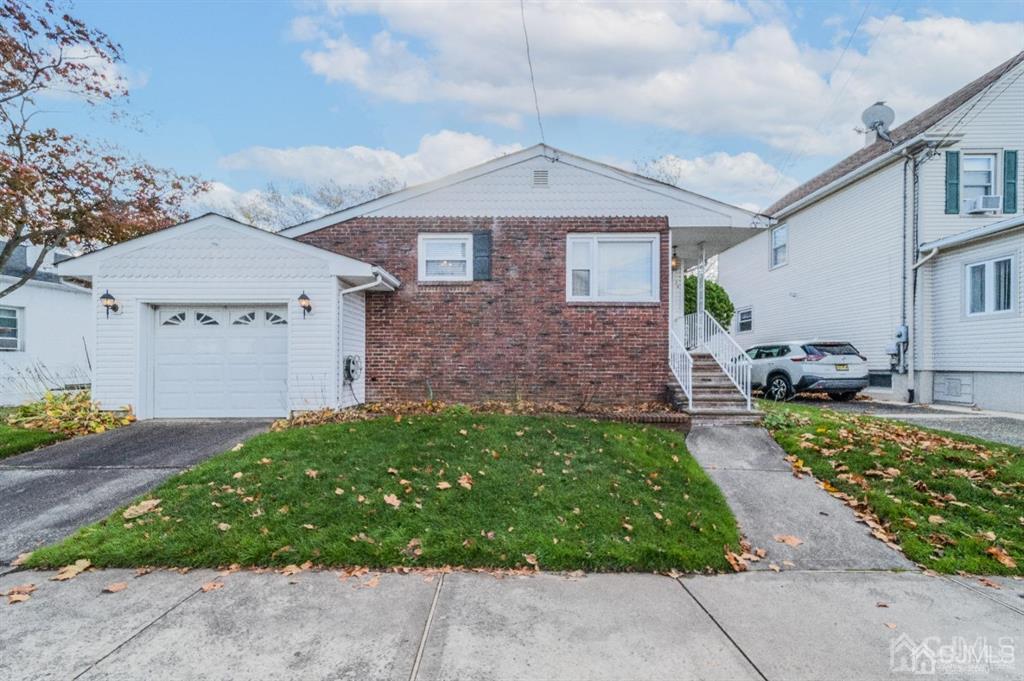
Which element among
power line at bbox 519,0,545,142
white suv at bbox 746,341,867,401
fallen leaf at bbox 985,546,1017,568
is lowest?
fallen leaf at bbox 985,546,1017,568

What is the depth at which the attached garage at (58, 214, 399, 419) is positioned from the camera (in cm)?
847

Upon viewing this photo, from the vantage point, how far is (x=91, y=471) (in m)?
5.90

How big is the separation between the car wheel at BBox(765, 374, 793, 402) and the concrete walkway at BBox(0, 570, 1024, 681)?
947cm

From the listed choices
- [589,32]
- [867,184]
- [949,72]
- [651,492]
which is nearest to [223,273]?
[651,492]

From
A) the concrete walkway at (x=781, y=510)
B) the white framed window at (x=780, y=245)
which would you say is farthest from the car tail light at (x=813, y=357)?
the white framed window at (x=780, y=245)

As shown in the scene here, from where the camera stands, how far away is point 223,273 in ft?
28.3

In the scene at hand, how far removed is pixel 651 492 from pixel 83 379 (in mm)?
17159

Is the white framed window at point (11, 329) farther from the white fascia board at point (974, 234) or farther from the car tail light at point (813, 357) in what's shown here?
the white fascia board at point (974, 234)

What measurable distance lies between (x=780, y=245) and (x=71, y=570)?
2060 centimetres

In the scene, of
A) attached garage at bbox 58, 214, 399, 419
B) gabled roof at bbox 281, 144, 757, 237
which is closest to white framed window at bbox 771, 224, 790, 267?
gabled roof at bbox 281, 144, 757, 237

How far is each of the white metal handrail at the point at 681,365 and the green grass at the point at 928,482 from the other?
1.33 metres

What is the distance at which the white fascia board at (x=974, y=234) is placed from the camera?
1040 centimetres

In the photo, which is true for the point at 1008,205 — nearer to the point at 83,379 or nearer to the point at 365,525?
the point at 365,525

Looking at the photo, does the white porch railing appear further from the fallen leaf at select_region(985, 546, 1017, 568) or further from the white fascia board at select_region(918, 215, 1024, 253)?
the white fascia board at select_region(918, 215, 1024, 253)
